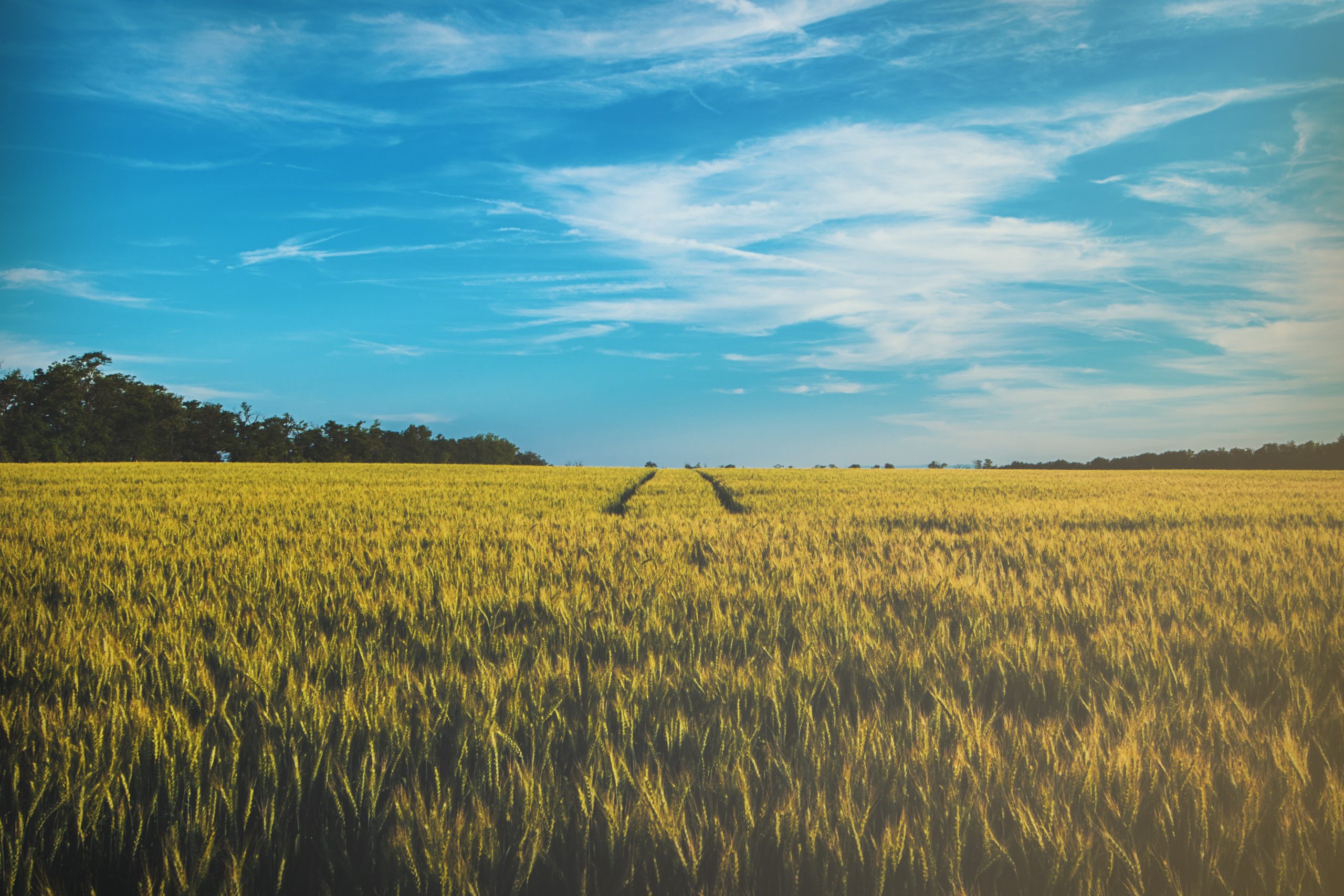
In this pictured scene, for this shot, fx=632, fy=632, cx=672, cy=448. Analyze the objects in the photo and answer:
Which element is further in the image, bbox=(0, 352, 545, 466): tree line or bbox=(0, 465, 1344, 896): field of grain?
bbox=(0, 352, 545, 466): tree line

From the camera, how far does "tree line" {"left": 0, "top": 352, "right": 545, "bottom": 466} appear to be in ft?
168

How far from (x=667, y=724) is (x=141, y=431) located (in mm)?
75242

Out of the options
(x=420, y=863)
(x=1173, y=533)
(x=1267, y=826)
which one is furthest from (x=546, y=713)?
(x=1173, y=533)

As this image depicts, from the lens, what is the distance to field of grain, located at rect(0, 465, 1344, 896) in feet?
4.76

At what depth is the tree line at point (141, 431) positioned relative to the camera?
51188mm

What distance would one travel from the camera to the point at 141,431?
58.8 metres

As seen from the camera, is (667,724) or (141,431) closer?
(667,724)

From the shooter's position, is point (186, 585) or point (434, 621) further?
point (186, 585)

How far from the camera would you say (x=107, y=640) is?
2744 mm

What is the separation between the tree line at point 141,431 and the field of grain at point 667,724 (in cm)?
5699

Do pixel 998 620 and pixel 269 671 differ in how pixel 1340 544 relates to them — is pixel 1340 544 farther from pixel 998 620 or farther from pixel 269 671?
pixel 269 671

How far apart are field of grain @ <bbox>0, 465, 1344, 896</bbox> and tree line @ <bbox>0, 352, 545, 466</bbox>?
56985mm

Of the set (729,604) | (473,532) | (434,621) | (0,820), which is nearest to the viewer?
(0,820)

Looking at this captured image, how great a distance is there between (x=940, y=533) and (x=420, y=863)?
6.93 meters
